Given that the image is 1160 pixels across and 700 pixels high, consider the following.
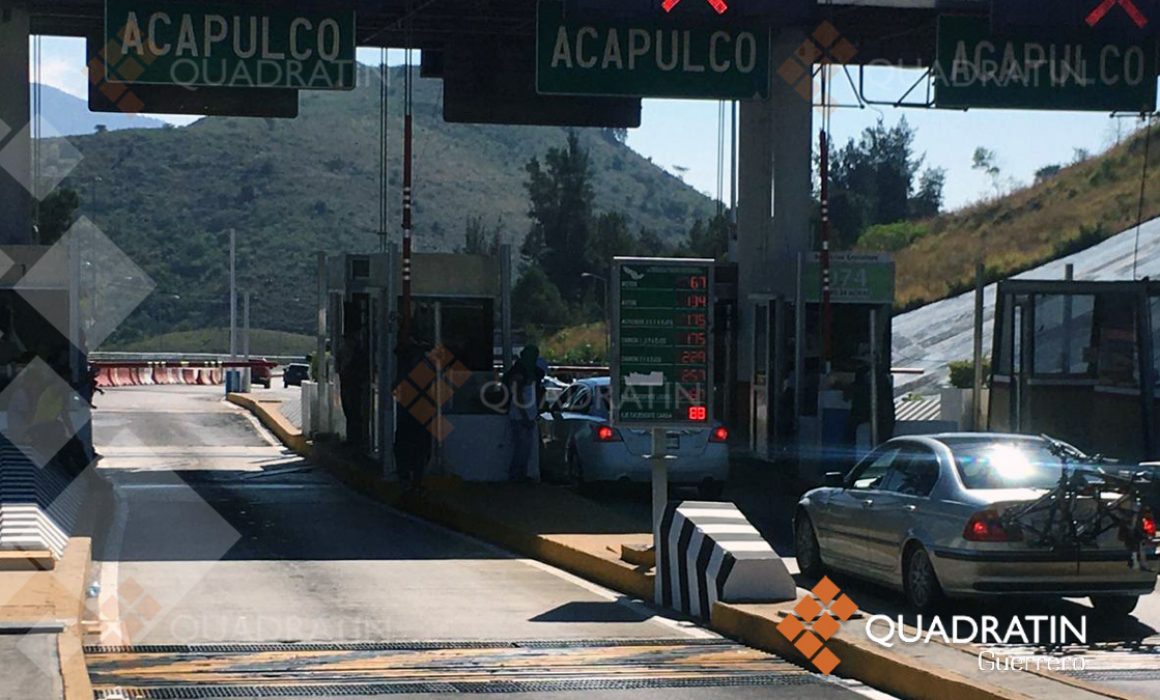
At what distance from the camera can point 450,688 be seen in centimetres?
988

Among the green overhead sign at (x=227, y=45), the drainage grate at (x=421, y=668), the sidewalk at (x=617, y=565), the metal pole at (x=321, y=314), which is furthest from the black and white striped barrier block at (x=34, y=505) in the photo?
the metal pole at (x=321, y=314)

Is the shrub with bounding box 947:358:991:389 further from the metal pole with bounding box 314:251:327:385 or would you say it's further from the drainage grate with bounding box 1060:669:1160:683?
the drainage grate with bounding box 1060:669:1160:683

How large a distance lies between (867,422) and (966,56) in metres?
4.89

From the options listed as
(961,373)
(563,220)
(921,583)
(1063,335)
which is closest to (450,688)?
(921,583)

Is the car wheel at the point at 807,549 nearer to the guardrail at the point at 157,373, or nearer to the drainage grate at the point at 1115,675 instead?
the drainage grate at the point at 1115,675

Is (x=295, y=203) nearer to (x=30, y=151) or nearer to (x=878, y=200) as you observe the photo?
(x=878, y=200)

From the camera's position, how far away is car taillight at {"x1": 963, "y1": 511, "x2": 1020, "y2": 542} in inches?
482

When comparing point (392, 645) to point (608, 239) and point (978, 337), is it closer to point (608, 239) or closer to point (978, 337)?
point (978, 337)

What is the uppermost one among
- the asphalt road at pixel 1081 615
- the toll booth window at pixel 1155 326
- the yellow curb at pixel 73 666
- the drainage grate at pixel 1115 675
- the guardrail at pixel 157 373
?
the toll booth window at pixel 1155 326

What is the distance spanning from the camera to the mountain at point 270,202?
130625 millimetres

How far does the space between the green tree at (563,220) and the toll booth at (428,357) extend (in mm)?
68777

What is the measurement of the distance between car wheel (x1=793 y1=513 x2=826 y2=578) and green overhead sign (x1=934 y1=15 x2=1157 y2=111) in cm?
902

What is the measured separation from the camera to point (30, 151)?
76.7 feet

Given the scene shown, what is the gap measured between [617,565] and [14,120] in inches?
470
